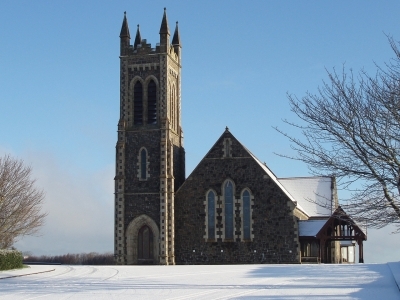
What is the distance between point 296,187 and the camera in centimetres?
5216

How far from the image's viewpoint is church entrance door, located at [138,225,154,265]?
45469 millimetres

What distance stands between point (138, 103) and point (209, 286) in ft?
84.7

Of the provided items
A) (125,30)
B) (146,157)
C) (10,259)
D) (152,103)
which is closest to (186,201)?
(146,157)

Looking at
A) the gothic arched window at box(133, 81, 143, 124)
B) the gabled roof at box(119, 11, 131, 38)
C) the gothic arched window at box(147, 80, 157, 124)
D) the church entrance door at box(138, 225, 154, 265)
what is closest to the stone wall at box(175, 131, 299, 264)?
the church entrance door at box(138, 225, 154, 265)

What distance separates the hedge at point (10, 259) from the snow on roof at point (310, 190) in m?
22.5

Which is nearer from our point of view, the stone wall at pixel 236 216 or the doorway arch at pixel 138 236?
the stone wall at pixel 236 216

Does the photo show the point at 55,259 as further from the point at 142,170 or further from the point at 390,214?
the point at 390,214

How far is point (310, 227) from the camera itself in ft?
144

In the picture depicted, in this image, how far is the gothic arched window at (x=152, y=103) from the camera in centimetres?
4669

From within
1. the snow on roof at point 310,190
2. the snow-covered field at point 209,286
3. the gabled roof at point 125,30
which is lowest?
the snow-covered field at point 209,286

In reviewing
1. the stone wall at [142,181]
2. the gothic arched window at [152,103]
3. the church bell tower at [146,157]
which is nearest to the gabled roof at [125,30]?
the church bell tower at [146,157]

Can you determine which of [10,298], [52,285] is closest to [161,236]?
[52,285]

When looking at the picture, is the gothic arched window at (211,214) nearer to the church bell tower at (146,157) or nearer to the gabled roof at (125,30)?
the church bell tower at (146,157)

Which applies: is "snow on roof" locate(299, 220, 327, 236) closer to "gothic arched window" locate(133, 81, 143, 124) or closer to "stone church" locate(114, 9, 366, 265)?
"stone church" locate(114, 9, 366, 265)
